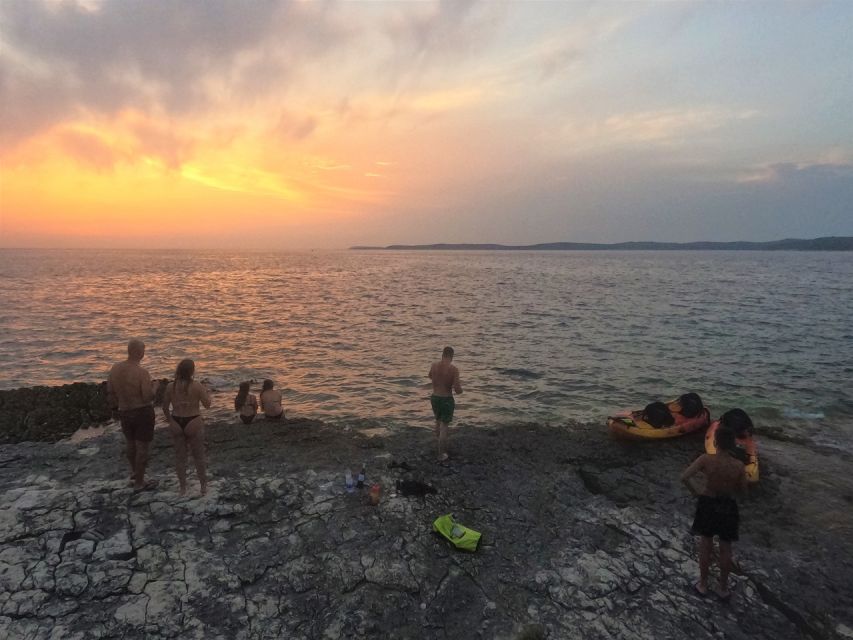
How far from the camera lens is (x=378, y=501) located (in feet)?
26.6

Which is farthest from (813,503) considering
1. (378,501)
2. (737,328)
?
(737,328)

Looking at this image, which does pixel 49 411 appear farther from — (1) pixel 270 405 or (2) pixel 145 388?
(2) pixel 145 388

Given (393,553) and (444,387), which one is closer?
(393,553)

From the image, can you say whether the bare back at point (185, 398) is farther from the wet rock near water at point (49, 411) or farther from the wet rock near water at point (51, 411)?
the wet rock near water at point (49, 411)

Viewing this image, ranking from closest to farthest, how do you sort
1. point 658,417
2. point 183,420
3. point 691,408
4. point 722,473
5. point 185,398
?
point 722,473 → point 185,398 → point 183,420 → point 658,417 → point 691,408

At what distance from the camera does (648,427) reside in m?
11.7

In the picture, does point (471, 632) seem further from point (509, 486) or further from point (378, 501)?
point (509, 486)

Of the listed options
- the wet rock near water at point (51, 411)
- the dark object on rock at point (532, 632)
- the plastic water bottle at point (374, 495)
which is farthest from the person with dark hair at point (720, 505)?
the wet rock near water at point (51, 411)

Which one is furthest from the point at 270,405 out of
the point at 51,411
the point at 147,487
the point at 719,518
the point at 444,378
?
the point at 719,518

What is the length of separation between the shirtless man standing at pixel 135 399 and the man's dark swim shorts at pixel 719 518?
8.57 m

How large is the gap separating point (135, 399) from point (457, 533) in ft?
18.7

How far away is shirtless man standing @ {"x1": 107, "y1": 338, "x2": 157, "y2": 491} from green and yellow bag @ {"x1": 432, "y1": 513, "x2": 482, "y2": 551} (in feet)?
16.5

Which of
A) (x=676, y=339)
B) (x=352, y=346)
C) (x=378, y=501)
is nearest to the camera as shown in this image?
(x=378, y=501)

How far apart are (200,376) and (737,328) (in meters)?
31.8
